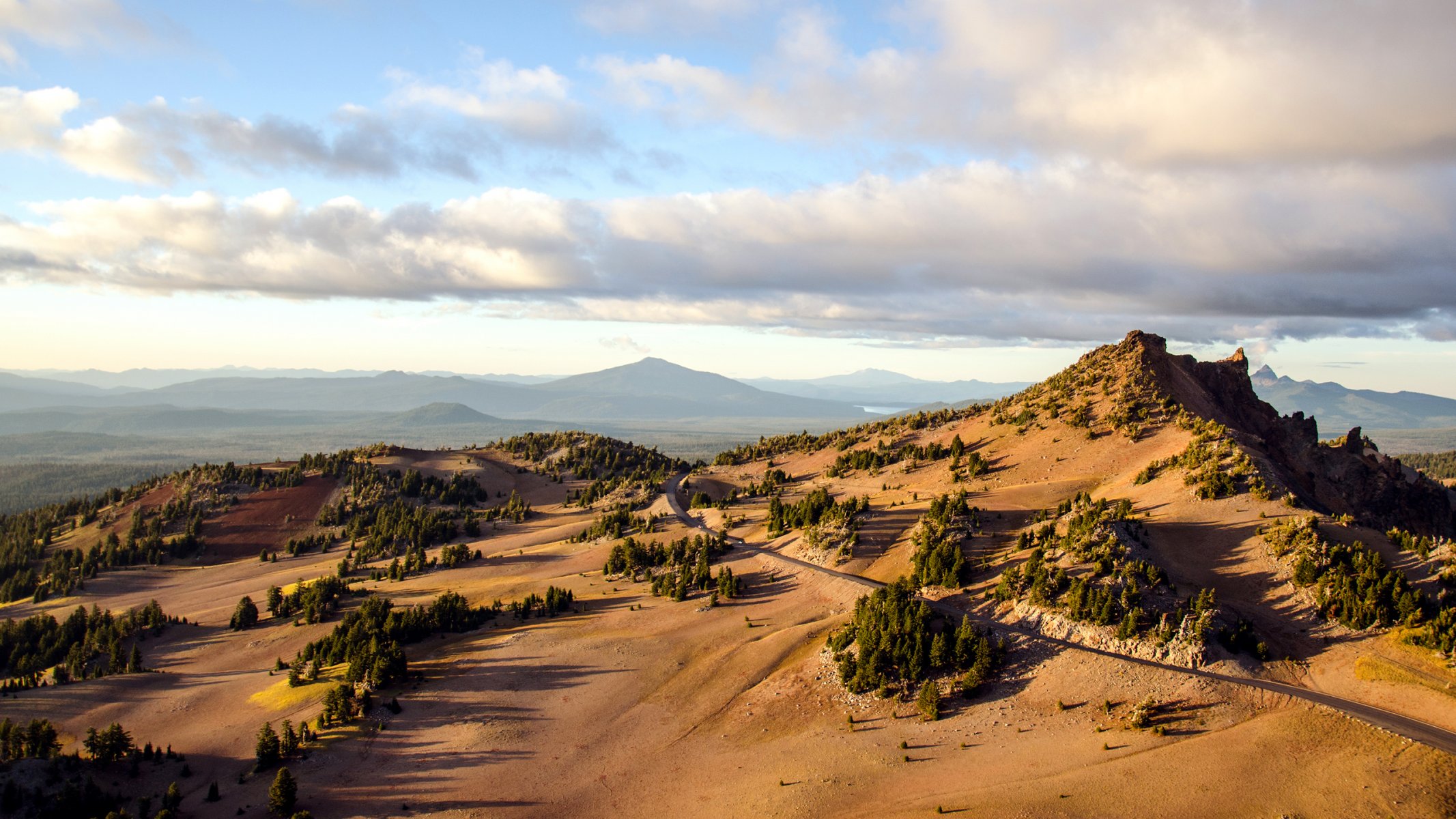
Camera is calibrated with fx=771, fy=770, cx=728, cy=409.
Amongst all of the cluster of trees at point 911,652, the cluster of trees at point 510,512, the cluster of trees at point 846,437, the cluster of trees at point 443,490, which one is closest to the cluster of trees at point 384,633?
the cluster of trees at point 911,652

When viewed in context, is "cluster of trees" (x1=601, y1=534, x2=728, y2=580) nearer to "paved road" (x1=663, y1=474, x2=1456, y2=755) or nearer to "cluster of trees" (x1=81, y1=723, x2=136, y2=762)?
"paved road" (x1=663, y1=474, x2=1456, y2=755)

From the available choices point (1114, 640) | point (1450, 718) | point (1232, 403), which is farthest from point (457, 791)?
point (1232, 403)

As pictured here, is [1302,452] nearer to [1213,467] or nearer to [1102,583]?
[1213,467]

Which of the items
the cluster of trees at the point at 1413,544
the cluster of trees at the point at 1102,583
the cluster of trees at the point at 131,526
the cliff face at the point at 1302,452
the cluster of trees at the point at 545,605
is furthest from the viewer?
the cluster of trees at the point at 131,526

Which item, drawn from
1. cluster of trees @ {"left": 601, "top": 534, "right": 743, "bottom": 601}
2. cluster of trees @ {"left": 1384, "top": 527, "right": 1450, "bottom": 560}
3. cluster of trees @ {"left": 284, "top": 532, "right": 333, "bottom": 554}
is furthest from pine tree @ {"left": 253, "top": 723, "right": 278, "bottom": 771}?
cluster of trees @ {"left": 284, "top": 532, "right": 333, "bottom": 554}

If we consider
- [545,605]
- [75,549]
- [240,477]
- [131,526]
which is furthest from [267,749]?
[240,477]

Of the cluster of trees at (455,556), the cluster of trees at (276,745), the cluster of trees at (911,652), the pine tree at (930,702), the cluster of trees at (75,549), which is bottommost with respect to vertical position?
the cluster of trees at (75,549)

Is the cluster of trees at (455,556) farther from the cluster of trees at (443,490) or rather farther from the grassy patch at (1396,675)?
the grassy patch at (1396,675)
